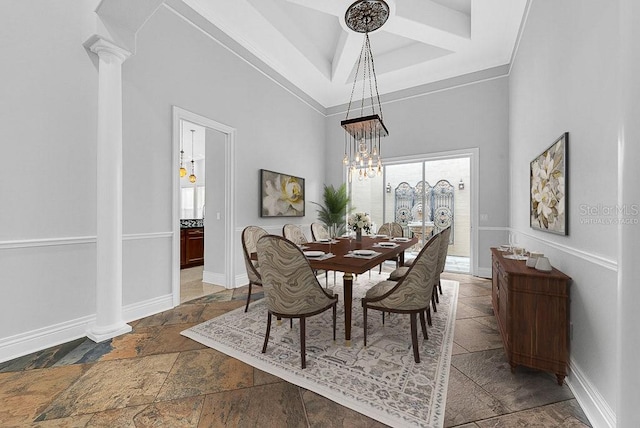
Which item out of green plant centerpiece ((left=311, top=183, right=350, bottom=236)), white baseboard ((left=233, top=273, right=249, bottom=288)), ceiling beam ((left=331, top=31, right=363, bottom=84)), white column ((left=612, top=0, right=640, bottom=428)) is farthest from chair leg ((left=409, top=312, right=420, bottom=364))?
ceiling beam ((left=331, top=31, right=363, bottom=84))

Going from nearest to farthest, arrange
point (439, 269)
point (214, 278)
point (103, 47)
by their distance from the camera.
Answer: point (103, 47) → point (439, 269) → point (214, 278)

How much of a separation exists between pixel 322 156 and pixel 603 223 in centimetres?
545

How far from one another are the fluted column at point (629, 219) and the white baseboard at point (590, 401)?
0.39 meters

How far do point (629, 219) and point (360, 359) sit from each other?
1.78 metres

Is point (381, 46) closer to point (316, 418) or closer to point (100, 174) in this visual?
point (100, 174)

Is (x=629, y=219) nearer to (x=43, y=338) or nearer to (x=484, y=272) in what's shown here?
(x=43, y=338)

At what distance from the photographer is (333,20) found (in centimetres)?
446

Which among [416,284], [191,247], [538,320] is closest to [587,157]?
[538,320]

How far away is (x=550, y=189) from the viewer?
2.36m

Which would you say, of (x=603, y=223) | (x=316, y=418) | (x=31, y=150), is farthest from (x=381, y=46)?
(x=316, y=418)

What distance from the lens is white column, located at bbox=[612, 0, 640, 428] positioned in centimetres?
106

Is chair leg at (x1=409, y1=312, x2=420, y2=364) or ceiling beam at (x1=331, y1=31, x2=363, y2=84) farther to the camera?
ceiling beam at (x1=331, y1=31, x2=363, y2=84)

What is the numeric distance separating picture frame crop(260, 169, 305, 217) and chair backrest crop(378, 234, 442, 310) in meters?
2.97

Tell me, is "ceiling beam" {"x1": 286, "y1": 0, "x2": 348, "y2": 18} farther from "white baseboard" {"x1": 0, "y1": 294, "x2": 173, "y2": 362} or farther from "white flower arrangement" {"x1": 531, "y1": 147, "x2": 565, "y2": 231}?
"white baseboard" {"x1": 0, "y1": 294, "x2": 173, "y2": 362}
